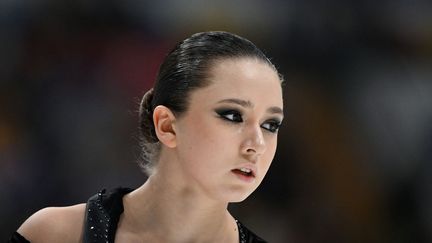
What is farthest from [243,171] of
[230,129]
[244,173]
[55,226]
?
[55,226]

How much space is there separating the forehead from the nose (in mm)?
80

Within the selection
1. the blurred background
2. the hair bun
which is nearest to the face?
the hair bun

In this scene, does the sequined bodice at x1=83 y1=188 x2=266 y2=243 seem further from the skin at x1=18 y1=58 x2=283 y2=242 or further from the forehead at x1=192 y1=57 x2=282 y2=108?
the forehead at x1=192 y1=57 x2=282 y2=108

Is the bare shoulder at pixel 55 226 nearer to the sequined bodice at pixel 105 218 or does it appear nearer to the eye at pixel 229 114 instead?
the sequined bodice at pixel 105 218

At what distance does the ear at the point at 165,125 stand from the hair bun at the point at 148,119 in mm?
116

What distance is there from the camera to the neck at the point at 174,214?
6.17ft

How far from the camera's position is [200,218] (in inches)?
74.6

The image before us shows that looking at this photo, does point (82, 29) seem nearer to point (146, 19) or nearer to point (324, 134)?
point (146, 19)

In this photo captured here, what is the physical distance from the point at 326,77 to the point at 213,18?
660 mm

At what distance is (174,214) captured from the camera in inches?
74.5

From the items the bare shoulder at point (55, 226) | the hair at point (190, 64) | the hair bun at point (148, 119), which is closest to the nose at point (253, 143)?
the hair at point (190, 64)

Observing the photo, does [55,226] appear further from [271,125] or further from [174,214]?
[271,125]

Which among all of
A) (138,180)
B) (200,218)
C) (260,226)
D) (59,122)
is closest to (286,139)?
(260,226)

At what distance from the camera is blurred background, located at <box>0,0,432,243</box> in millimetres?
3105
